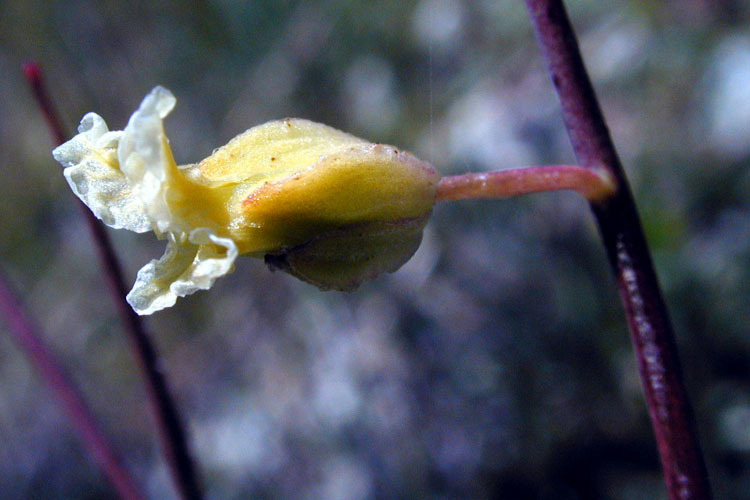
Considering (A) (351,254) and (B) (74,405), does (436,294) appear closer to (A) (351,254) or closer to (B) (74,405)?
(B) (74,405)

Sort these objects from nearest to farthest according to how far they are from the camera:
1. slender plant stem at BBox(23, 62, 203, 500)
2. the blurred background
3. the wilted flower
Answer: the wilted flower → slender plant stem at BBox(23, 62, 203, 500) → the blurred background

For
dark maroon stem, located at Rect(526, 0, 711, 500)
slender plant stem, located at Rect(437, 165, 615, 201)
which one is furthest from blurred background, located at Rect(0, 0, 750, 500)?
slender plant stem, located at Rect(437, 165, 615, 201)

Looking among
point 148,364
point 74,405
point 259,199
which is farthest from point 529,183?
point 74,405

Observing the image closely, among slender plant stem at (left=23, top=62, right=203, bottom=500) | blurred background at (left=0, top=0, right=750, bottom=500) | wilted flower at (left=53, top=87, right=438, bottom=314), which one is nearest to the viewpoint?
wilted flower at (left=53, top=87, right=438, bottom=314)

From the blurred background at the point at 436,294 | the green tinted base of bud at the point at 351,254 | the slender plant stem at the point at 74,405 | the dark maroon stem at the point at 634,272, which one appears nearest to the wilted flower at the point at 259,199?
the green tinted base of bud at the point at 351,254

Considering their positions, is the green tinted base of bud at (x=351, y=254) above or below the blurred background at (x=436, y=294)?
above

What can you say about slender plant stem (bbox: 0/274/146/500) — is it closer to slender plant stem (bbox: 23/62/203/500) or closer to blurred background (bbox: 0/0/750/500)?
slender plant stem (bbox: 23/62/203/500)

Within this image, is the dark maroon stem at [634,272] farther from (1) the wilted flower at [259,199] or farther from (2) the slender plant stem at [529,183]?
(1) the wilted flower at [259,199]
